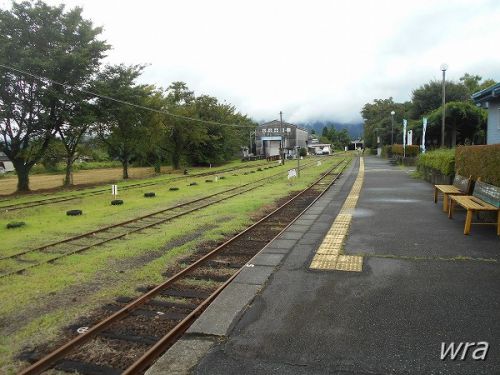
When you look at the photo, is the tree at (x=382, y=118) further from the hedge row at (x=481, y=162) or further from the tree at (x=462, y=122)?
the hedge row at (x=481, y=162)

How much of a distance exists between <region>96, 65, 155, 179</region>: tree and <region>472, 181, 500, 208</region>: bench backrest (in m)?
27.1

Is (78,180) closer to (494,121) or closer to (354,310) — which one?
(494,121)

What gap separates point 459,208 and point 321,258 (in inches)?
284

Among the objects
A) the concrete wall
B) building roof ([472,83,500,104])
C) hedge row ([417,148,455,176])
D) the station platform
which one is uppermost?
building roof ([472,83,500,104])

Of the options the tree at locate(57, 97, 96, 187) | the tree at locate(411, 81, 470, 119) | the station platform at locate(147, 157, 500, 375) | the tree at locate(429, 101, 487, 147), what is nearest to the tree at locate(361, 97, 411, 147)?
the tree at locate(411, 81, 470, 119)

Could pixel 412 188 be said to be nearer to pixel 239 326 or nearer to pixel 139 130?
pixel 239 326

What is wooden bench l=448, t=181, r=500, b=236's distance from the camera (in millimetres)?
8781

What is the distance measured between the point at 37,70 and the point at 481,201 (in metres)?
26.1

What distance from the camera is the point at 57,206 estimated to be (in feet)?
59.3

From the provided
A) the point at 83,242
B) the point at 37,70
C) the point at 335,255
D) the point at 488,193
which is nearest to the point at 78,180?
the point at 37,70

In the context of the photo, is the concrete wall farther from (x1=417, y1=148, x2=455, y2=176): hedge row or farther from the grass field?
the grass field

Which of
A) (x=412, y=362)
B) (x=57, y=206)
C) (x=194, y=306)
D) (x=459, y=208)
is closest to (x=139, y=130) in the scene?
(x=57, y=206)

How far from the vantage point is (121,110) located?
31.9 m

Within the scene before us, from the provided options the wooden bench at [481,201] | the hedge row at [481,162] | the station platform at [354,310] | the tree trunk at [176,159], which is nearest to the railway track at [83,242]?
the station platform at [354,310]
